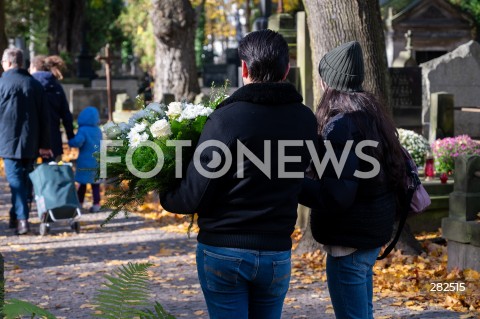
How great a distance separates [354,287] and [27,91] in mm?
6491

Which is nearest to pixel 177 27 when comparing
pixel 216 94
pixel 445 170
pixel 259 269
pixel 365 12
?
pixel 445 170

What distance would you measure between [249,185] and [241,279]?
0.38 m

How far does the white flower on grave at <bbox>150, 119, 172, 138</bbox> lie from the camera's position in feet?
14.0

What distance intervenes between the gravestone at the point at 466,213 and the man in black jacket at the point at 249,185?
4115mm

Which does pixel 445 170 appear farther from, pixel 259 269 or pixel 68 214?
pixel 259 269

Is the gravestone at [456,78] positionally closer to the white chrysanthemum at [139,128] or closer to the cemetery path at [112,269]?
the cemetery path at [112,269]

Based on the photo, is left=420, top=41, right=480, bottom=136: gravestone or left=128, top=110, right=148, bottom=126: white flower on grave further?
left=420, top=41, right=480, bottom=136: gravestone

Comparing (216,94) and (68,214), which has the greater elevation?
(216,94)

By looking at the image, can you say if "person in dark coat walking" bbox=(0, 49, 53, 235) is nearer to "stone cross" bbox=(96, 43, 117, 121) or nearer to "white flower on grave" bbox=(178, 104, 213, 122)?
"white flower on grave" bbox=(178, 104, 213, 122)

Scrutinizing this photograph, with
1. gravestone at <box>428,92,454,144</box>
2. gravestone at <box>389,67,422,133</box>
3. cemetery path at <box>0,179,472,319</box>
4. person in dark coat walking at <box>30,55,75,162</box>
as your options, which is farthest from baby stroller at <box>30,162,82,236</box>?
gravestone at <box>389,67,422,133</box>

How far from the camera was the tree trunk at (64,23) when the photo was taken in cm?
3850

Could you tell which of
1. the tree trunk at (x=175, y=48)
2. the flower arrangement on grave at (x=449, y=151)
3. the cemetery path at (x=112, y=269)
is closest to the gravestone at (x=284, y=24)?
the tree trunk at (x=175, y=48)

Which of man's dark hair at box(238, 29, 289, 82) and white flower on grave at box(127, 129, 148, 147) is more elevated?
man's dark hair at box(238, 29, 289, 82)

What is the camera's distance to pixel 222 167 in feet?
12.4
